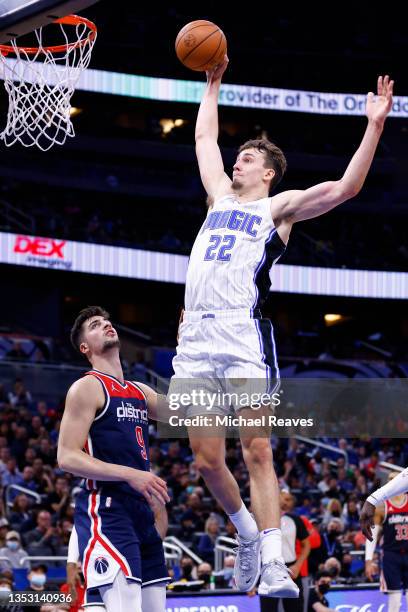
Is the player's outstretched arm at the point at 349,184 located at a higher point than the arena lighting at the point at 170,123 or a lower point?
lower

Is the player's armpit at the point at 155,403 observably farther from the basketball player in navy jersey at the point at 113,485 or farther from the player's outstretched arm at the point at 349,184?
the player's outstretched arm at the point at 349,184

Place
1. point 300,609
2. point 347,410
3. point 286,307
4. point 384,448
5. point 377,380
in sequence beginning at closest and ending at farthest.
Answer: point 300,609 → point 347,410 → point 384,448 → point 377,380 → point 286,307

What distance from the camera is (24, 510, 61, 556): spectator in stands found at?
1491 cm

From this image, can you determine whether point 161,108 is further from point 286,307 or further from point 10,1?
point 10,1

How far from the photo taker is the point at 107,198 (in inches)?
1373

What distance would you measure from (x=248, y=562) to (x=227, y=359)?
134cm

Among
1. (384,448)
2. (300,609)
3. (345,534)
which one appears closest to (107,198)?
(384,448)

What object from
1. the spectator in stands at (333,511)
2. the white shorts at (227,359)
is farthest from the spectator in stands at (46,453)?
the white shorts at (227,359)

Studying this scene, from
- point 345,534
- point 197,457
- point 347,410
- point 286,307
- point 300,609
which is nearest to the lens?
point 197,457

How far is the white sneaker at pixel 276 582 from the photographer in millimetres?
6133

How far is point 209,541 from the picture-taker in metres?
16.3

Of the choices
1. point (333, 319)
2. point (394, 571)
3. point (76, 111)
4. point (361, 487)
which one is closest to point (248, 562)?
point (394, 571)

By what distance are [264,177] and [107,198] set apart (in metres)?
28.1

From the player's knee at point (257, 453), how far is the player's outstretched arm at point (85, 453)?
0.56 meters
